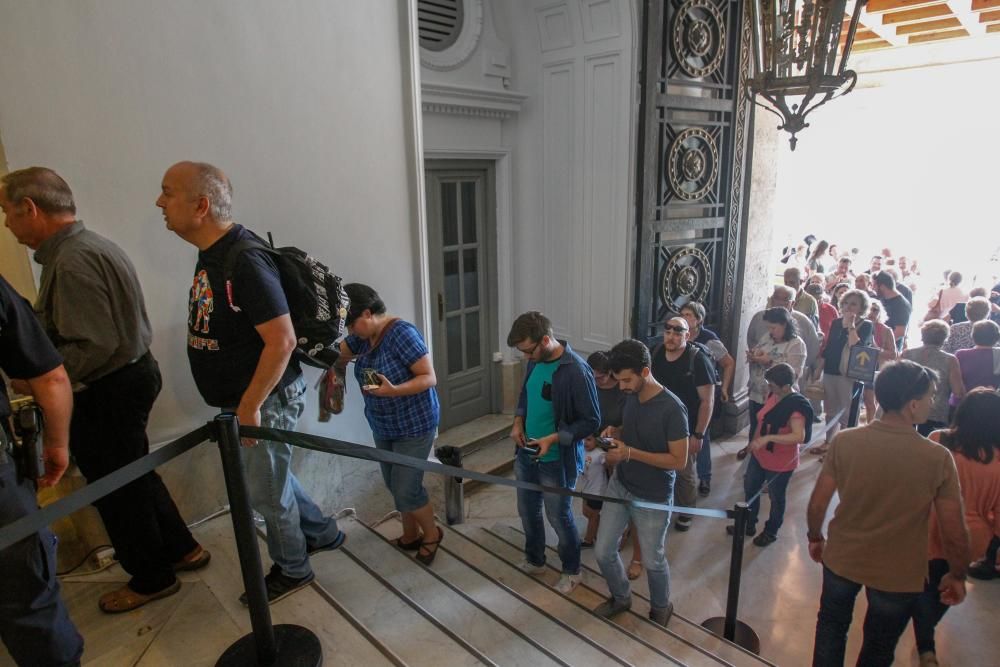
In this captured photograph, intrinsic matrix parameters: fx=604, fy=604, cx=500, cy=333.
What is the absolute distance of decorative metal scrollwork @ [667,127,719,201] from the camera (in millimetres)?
4969

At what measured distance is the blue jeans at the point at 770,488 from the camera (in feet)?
12.6

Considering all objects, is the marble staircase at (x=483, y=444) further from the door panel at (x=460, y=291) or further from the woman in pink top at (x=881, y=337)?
the woman in pink top at (x=881, y=337)

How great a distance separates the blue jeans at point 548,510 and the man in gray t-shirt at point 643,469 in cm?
25

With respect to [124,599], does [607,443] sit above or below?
above

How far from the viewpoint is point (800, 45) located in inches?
102

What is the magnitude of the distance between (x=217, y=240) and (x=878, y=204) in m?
15.8

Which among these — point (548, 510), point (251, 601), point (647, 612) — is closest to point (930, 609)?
point (647, 612)

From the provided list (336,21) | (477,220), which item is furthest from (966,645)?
(336,21)

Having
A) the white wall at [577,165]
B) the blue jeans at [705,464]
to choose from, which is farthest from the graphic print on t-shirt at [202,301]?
the blue jeans at [705,464]

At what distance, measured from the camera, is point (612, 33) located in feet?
15.2

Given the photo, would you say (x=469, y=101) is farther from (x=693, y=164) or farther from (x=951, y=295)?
(x=951, y=295)

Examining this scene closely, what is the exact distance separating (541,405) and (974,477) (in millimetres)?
1985

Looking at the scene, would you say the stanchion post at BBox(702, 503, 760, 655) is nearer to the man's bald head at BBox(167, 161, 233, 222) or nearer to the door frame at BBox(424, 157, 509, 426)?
the man's bald head at BBox(167, 161, 233, 222)

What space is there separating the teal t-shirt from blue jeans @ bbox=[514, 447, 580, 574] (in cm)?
8
